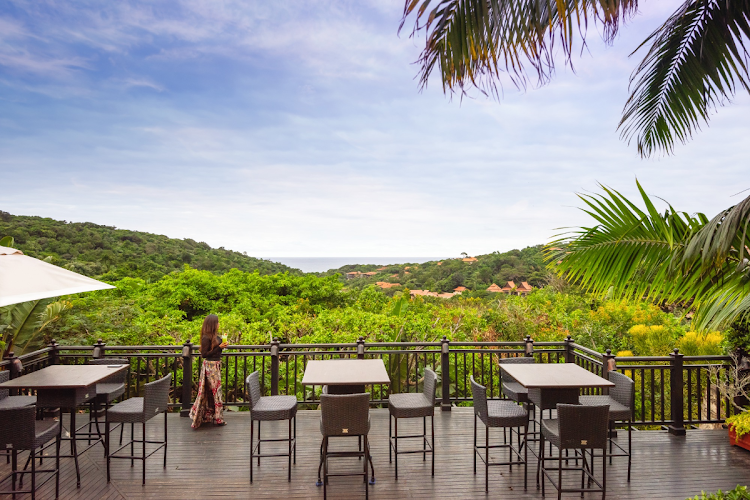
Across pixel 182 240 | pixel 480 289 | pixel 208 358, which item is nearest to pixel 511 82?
pixel 208 358

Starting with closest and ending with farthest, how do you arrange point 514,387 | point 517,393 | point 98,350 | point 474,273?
point 517,393
point 514,387
point 98,350
point 474,273

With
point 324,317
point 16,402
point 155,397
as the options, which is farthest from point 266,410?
point 324,317

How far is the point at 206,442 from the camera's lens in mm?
5602

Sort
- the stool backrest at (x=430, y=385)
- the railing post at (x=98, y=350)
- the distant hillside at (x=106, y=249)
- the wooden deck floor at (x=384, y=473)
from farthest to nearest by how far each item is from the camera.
Answer: the distant hillside at (x=106, y=249) → the railing post at (x=98, y=350) → the stool backrest at (x=430, y=385) → the wooden deck floor at (x=384, y=473)

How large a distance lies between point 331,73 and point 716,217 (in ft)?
47.5

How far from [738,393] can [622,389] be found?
7.59 ft

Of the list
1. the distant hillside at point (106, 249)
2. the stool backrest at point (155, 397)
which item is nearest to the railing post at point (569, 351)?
the stool backrest at point (155, 397)

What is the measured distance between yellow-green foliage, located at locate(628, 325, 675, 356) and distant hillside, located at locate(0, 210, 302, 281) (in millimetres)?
16920

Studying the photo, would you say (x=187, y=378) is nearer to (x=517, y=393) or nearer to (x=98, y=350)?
(x=98, y=350)

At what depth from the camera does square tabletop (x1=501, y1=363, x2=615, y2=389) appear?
4.44 meters

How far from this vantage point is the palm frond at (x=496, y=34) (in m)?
1.95

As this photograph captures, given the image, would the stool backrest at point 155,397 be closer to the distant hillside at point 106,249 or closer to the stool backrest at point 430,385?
the stool backrest at point 430,385

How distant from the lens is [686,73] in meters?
3.31

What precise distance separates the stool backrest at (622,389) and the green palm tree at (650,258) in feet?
3.62
